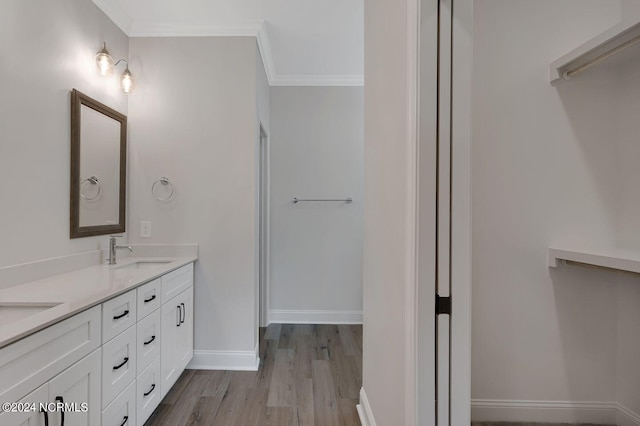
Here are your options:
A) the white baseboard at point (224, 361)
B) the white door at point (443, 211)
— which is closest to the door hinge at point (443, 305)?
the white door at point (443, 211)

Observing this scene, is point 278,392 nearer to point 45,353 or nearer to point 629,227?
point 45,353

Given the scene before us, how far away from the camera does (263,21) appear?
96.7 inches

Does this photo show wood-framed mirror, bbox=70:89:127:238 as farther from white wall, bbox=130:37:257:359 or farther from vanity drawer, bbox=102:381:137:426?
vanity drawer, bbox=102:381:137:426

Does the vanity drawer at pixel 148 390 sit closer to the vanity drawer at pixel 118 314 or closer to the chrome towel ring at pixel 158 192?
the vanity drawer at pixel 118 314

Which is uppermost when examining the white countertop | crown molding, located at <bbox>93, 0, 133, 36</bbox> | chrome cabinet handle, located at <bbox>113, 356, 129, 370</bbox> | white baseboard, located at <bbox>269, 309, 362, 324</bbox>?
crown molding, located at <bbox>93, 0, 133, 36</bbox>

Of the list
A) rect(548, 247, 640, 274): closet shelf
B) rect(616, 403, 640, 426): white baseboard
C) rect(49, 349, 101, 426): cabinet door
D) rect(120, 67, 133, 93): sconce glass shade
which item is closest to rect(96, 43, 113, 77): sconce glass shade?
rect(120, 67, 133, 93): sconce glass shade

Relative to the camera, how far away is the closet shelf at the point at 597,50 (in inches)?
50.6

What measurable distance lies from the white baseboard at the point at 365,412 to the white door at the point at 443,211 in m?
0.86

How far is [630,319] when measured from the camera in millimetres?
1660

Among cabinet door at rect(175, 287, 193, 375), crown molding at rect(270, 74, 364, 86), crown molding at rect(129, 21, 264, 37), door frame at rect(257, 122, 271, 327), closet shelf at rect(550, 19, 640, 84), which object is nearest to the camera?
closet shelf at rect(550, 19, 640, 84)

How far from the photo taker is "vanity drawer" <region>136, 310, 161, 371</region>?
164 cm

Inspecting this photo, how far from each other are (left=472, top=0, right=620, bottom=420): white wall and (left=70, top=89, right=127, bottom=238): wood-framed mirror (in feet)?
7.57

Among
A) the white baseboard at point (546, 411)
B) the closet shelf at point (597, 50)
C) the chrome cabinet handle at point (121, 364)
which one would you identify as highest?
the closet shelf at point (597, 50)

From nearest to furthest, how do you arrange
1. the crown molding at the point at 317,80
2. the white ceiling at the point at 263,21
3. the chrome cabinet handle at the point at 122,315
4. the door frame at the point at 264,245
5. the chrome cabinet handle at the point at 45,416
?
the chrome cabinet handle at the point at 45,416, the chrome cabinet handle at the point at 122,315, the white ceiling at the point at 263,21, the door frame at the point at 264,245, the crown molding at the point at 317,80
